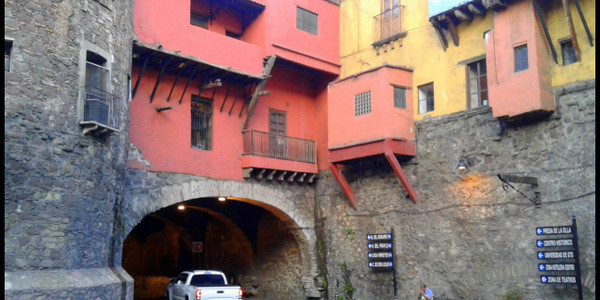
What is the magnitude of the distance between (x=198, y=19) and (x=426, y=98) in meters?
7.53

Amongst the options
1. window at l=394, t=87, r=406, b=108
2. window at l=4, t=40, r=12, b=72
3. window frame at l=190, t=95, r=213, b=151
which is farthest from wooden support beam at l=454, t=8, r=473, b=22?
window at l=4, t=40, r=12, b=72

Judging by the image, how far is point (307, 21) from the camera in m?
20.4

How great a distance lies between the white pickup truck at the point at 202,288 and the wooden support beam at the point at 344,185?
4745 millimetres

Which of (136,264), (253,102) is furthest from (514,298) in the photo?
(136,264)

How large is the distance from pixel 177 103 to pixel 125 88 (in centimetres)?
314

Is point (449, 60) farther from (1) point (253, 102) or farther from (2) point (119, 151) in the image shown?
(2) point (119, 151)

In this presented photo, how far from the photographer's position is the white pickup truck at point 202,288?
16.0m

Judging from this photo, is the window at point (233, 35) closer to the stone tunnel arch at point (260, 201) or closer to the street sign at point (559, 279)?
the stone tunnel arch at point (260, 201)

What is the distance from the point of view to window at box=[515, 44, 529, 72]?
15039mm

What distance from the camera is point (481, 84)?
16.6 m

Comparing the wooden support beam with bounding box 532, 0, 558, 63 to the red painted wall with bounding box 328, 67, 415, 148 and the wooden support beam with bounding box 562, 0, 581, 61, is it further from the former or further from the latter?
the red painted wall with bounding box 328, 67, 415, 148

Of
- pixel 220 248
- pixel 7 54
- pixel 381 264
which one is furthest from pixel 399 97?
pixel 7 54

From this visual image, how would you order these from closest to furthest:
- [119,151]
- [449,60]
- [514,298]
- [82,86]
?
[82,86] → [119,151] → [514,298] → [449,60]

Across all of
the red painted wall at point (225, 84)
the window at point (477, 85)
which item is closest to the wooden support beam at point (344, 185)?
the red painted wall at point (225, 84)
